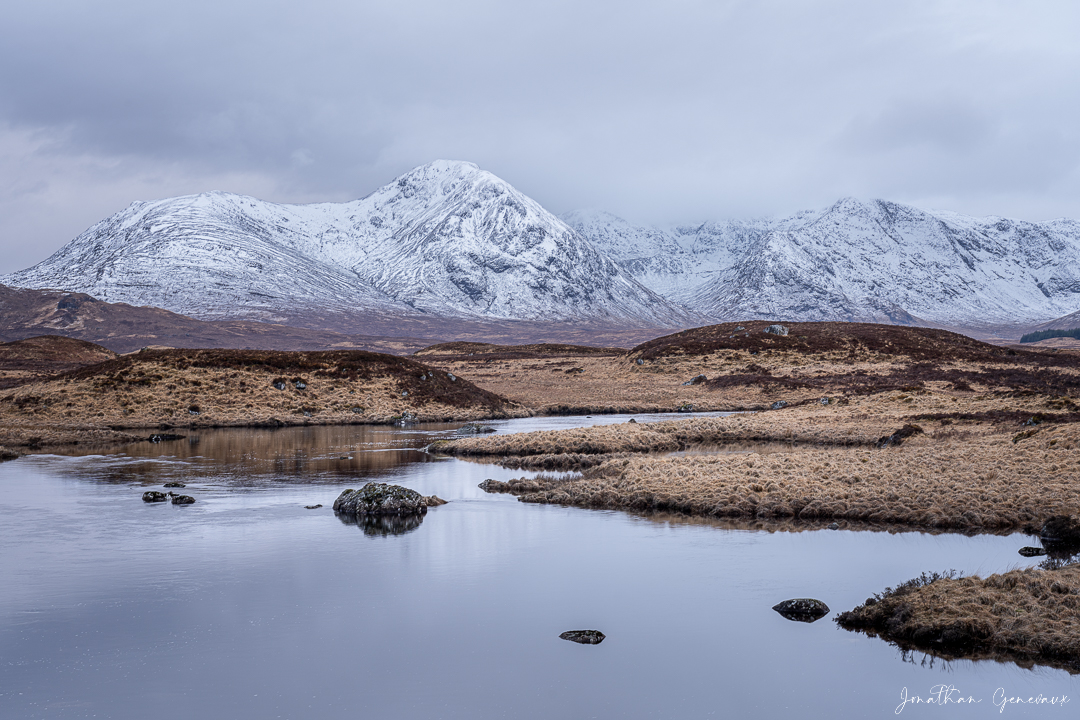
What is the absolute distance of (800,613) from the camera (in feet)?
58.8

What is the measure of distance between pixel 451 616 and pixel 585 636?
11.5ft

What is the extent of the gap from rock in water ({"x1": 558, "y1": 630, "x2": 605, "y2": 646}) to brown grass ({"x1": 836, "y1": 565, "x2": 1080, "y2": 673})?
18.0ft

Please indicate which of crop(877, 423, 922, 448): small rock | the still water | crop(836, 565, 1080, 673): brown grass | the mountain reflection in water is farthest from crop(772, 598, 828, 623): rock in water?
crop(877, 423, 922, 448): small rock

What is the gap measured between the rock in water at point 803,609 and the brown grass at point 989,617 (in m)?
0.48

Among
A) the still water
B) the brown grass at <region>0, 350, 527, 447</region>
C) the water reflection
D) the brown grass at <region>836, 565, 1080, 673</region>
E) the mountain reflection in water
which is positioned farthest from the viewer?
the brown grass at <region>0, 350, 527, 447</region>

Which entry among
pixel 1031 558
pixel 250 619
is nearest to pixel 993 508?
pixel 1031 558

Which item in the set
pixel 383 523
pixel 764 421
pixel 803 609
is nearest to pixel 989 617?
pixel 803 609

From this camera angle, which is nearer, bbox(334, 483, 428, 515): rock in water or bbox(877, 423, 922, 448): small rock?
bbox(334, 483, 428, 515): rock in water

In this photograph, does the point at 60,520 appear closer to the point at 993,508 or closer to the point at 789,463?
the point at 789,463

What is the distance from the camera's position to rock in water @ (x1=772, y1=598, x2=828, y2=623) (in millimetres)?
17828

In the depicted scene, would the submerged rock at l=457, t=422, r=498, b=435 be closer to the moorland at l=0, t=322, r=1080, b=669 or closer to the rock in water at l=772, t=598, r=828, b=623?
the moorland at l=0, t=322, r=1080, b=669

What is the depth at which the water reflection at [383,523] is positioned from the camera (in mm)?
27750

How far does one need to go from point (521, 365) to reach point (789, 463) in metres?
88.3

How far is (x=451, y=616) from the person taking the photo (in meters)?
18.4
